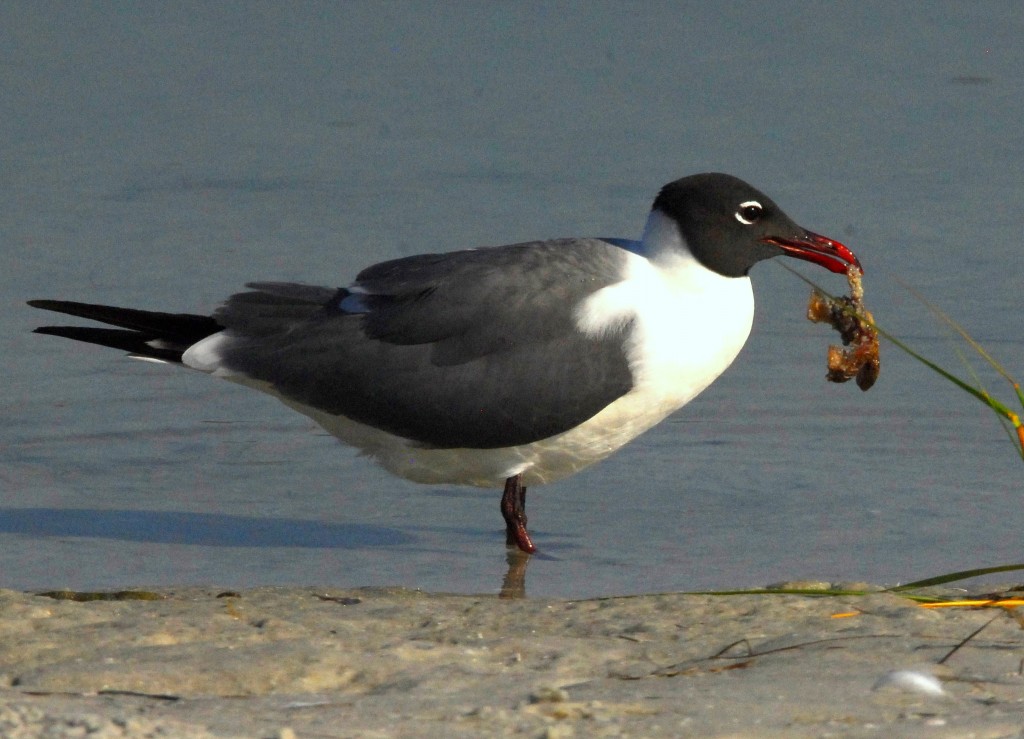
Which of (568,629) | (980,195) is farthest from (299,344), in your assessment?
(980,195)

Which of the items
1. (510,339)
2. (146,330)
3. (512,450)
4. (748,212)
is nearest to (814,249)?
(748,212)

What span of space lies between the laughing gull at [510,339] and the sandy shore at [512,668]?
105 cm

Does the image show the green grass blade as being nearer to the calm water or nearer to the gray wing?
the calm water

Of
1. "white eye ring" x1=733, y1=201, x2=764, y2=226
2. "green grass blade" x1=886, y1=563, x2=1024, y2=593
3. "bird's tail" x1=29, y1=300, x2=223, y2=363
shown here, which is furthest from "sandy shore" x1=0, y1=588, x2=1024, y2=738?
"white eye ring" x1=733, y1=201, x2=764, y2=226

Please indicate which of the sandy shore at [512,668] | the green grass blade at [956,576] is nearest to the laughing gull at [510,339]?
the sandy shore at [512,668]

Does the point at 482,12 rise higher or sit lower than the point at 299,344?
higher

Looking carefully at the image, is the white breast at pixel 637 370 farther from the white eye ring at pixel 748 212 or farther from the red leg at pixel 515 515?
the white eye ring at pixel 748 212

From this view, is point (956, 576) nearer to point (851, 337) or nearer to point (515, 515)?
point (851, 337)

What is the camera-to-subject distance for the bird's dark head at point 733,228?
19.7 feet

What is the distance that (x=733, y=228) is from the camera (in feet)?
19.9

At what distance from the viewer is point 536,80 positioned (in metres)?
10.3

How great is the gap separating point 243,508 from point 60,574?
0.83m

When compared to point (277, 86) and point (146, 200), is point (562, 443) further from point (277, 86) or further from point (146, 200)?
point (277, 86)

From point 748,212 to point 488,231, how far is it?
2.68m
